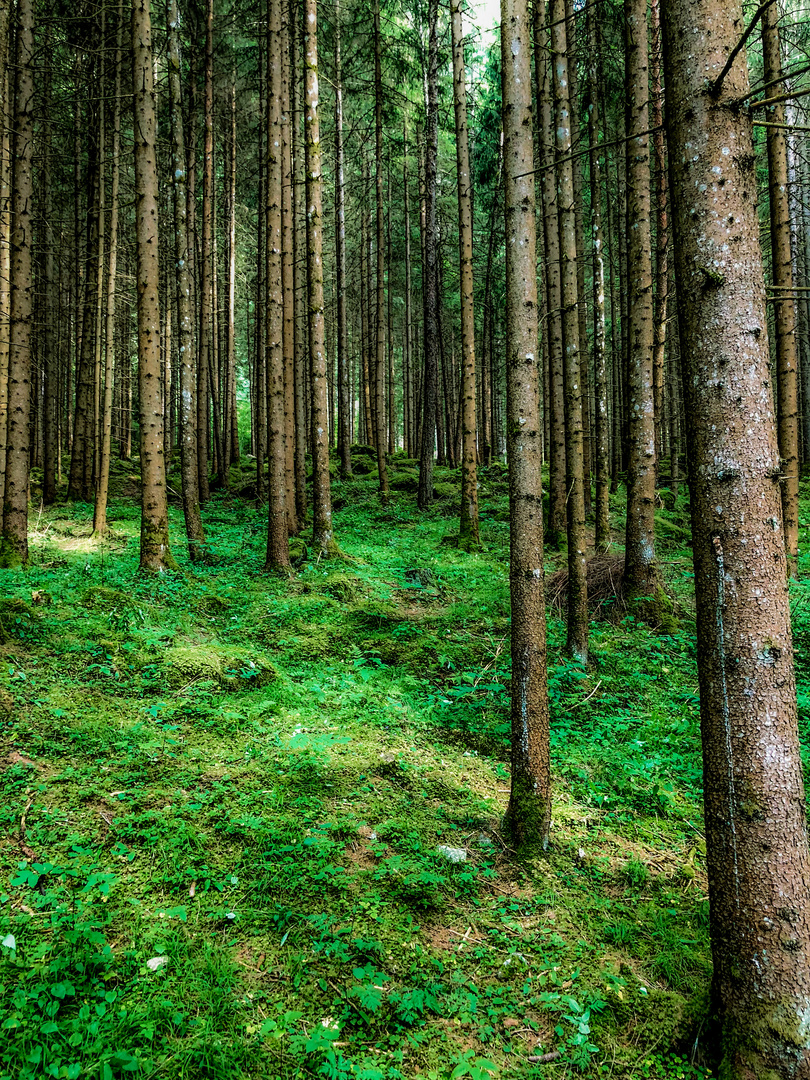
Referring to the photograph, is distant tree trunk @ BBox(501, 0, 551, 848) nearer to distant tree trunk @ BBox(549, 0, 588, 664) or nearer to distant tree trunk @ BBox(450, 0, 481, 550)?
distant tree trunk @ BBox(549, 0, 588, 664)

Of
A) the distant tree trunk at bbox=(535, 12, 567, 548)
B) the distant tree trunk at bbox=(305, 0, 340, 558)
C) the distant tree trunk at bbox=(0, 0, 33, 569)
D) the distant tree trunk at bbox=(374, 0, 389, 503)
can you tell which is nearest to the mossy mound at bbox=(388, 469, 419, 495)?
the distant tree trunk at bbox=(374, 0, 389, 503)

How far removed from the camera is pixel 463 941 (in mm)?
3307

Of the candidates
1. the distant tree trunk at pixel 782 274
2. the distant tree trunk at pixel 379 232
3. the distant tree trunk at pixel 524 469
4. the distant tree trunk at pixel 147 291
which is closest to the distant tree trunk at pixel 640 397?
the distant tree trunk at pixel 782 274

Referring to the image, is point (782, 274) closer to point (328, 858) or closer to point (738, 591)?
point (738, 591)

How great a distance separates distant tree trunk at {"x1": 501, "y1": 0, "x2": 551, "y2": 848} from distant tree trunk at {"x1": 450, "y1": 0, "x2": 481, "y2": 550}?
8.71 metres

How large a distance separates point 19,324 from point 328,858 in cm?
917

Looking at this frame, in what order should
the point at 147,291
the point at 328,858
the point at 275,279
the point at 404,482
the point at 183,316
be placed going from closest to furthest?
the point at 328,858, the point at 147,291, the point at 275,279, the point at 183,316, the point at 404,482

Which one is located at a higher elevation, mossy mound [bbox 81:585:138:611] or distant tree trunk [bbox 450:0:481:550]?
distant tree trunk [bbox 450:0:481:550]

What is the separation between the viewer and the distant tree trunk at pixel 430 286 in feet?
51.6

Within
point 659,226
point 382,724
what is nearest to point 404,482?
point 659,226

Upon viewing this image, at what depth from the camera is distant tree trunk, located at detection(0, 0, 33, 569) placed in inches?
351

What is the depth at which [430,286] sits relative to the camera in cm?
1683

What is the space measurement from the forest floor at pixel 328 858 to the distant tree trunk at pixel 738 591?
24.6 inches

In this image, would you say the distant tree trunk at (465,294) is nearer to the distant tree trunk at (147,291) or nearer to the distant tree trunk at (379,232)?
the distant tree trunk at (379,232)
